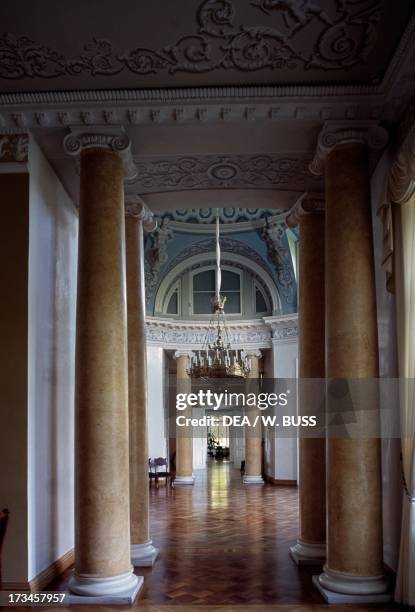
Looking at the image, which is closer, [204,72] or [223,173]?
[204,72]

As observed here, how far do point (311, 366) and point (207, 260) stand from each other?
419 inches

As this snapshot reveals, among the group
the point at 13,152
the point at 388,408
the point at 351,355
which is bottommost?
the point at 388,408

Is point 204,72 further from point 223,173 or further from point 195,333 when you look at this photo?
point 195,333

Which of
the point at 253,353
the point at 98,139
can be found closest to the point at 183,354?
the point at 253,353

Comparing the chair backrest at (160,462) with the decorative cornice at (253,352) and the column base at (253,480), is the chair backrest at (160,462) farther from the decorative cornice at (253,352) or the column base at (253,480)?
the decorative cornice at (253,352)

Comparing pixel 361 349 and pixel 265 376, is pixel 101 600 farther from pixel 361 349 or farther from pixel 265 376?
pixel 265 376

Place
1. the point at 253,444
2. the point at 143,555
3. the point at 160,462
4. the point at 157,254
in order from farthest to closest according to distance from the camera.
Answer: the point at 253,444
the point at 160,462
the point at 157,254
the point at 143,555

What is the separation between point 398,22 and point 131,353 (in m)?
4.82

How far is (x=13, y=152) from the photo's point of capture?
21.5 feet

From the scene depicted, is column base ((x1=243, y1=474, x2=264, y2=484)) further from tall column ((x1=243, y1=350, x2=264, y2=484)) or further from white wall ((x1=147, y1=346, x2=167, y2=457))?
white wall ((x1=147, y1=346, x2=167, y2=457))

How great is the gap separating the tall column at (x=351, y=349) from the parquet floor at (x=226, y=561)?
0.34m

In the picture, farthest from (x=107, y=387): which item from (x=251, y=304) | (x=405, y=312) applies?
(x=251, y=304)

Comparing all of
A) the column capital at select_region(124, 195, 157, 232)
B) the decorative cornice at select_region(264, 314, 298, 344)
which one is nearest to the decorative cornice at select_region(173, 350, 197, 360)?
the decorative cornice at select_region(264, 314, 298, 344)

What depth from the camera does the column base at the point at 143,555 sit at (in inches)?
294
